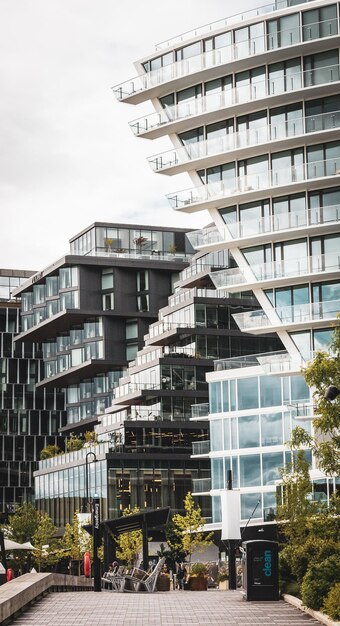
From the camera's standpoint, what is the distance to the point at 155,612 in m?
28.2

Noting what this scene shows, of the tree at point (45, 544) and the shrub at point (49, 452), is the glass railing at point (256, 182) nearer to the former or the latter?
the tree at point (45, 544)

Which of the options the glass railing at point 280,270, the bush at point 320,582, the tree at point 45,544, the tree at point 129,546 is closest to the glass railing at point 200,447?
the tree at point 129,546

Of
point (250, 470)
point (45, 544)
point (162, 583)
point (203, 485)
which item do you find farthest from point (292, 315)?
point (45, 544)

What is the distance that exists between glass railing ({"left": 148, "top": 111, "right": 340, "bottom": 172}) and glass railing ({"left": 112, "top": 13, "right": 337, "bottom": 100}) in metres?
3.96

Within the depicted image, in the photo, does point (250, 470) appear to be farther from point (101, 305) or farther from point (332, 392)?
point (101, 305)

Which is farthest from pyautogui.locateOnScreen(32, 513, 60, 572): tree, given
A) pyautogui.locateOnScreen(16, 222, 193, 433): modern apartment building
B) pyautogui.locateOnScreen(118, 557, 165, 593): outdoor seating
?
pyautogui.locateOnScreen(118, 557, 165, 593): outdoor seating

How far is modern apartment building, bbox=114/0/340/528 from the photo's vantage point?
215 feet

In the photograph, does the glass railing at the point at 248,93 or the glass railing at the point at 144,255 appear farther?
the glass railing at the point at 144,255

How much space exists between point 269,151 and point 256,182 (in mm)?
1850

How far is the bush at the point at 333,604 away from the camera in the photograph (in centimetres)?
2406

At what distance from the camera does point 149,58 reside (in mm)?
69750

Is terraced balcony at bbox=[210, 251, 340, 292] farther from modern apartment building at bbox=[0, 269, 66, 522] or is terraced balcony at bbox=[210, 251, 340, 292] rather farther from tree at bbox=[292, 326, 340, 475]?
modern apartment building at bbox=[0, 269, 66, 522]

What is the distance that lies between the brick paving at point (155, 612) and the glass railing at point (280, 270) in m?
33.8

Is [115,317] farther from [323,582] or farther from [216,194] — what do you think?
[323,582]
